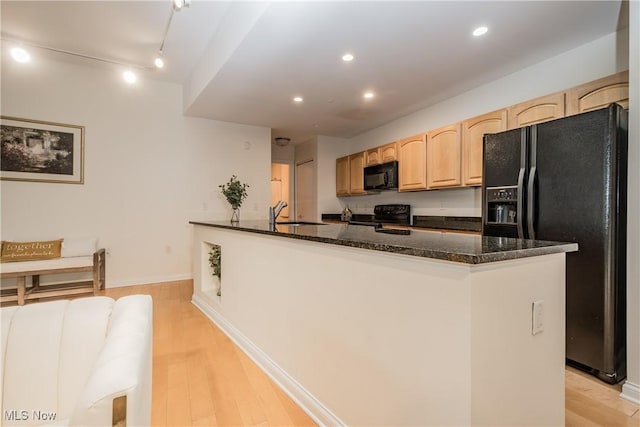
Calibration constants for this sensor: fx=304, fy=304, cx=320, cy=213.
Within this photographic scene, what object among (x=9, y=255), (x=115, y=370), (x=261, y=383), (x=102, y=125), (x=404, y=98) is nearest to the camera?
(x=115, y=370)

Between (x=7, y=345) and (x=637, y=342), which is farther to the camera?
(x=637, y=342)

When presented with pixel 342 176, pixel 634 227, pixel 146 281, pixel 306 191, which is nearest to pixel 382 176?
pixel 342 176

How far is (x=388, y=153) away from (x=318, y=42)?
237 centimetres

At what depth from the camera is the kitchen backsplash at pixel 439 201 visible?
147 inches

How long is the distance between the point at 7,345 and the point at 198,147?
4185mm

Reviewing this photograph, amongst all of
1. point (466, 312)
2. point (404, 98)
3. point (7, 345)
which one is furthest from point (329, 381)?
point (404, 98)

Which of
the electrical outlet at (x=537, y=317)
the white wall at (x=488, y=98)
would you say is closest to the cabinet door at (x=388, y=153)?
the white wall at (x=488, y=98)

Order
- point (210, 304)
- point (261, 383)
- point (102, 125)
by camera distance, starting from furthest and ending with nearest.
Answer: point (102, 125)
point (210, 304)
point (261, 383)

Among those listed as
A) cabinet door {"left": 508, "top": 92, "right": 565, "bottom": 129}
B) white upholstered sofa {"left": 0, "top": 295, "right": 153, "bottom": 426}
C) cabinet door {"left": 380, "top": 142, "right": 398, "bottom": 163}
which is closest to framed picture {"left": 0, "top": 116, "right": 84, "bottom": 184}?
white upholstered sofa {"left": 0, "top": 295, "right": 153, "bottom": 426}

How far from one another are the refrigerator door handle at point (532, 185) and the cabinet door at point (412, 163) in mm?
Result: 1708

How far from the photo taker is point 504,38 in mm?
2541

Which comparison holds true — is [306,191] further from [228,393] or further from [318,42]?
[228,393]

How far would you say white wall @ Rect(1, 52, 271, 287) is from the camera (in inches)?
149

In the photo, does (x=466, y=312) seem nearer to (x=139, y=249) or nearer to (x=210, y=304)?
(x=210, y=304)
